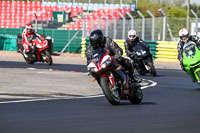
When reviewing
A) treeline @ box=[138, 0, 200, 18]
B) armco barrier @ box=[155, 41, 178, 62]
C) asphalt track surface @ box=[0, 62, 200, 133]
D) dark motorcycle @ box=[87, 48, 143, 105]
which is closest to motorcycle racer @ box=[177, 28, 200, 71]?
asphalt track surface @ box=[0, 62, 200, 133]

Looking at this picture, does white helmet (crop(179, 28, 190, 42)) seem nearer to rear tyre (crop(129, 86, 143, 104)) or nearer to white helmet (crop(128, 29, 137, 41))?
rear tyre (crop(129, 86, 143, 104))

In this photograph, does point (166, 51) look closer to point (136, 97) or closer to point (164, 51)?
point (164, 51)

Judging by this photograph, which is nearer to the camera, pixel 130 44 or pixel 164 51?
pixel 130 44

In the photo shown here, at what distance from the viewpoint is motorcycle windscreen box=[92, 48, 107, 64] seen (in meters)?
10.7

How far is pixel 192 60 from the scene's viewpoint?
1485cm

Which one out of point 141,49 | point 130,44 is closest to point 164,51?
point 141,49

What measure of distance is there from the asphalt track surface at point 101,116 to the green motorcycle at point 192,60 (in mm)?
1782

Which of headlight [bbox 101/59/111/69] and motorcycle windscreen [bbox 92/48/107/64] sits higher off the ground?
motorcycle windscreen [bbox 92/48/107/64]

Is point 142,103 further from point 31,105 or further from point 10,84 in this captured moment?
point 10,84

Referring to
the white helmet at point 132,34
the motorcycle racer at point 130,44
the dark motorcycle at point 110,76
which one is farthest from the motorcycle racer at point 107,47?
the motorcycle racer at point 130,44

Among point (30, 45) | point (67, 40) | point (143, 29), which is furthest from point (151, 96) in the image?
point (67, 40)

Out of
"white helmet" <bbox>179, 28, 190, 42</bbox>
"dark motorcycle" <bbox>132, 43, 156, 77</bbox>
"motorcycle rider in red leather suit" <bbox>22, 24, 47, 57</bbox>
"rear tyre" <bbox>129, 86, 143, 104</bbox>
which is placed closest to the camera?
"rear tyre" <bbox>129, 86, 143, 104</bbox>

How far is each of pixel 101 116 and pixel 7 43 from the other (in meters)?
30.8

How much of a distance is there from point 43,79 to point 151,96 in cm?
441
